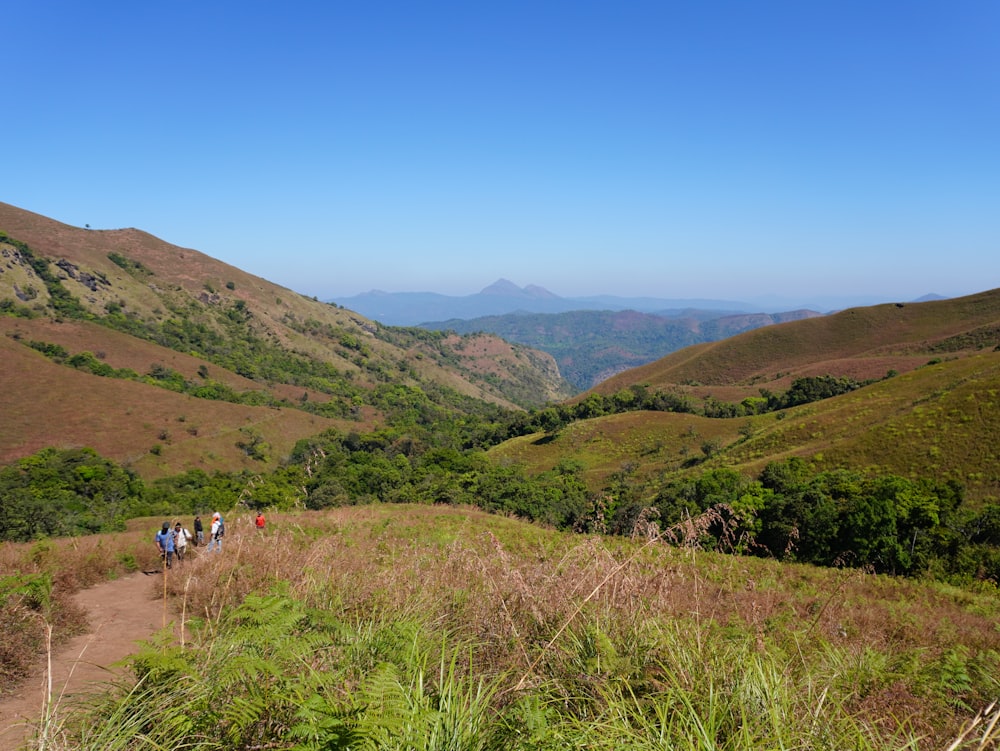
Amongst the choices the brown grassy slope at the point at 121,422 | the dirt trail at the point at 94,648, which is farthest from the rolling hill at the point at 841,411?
the brown grassy slope at the point at 121,422

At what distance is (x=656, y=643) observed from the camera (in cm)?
327

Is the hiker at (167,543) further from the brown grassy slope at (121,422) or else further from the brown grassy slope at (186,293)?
the brown grassy slope at (186,293)

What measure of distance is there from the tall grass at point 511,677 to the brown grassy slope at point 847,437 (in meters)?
25.5

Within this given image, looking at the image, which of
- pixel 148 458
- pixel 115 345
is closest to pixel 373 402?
pixel 115 345

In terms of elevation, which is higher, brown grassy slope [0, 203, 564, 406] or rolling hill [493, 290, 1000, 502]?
brown grassy slope [0, 203, 564, 406]

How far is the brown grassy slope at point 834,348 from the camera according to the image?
73625mm

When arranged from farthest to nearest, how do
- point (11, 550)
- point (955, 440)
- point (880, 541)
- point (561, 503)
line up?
point (561, 503) → point (955, 440) → point (880, 541) → point (11, 550)

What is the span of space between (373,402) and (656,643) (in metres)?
116

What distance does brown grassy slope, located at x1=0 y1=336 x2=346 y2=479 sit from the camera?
53.5 m

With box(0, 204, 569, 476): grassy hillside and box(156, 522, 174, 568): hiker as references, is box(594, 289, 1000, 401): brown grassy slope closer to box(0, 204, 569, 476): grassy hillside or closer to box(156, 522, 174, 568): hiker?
box(0, 204, 569, 476): grassy hillside

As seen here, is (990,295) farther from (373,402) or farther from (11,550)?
(11,550)

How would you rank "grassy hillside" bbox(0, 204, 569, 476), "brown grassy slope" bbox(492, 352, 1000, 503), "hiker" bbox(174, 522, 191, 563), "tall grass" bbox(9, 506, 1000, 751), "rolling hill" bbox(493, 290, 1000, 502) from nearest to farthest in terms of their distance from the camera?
"tall grass" bbox(9, 506, 1000, 751)
"hiker" bbox(174, 522, 191, 563)
"brown grassy slope" bbox(492, 352, 1000, 503)
"rolling hill" bbox(493, 290, 1000, 502)
"grassy hillside" bbox(0, 204, 569, 476)

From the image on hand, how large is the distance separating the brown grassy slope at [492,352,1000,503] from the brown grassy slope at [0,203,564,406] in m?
82.0

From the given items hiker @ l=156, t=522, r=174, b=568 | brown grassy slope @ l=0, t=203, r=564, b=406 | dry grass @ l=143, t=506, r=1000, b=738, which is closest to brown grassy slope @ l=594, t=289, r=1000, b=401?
brown grassy slope @ l=0, t=203, r=564, b=406
